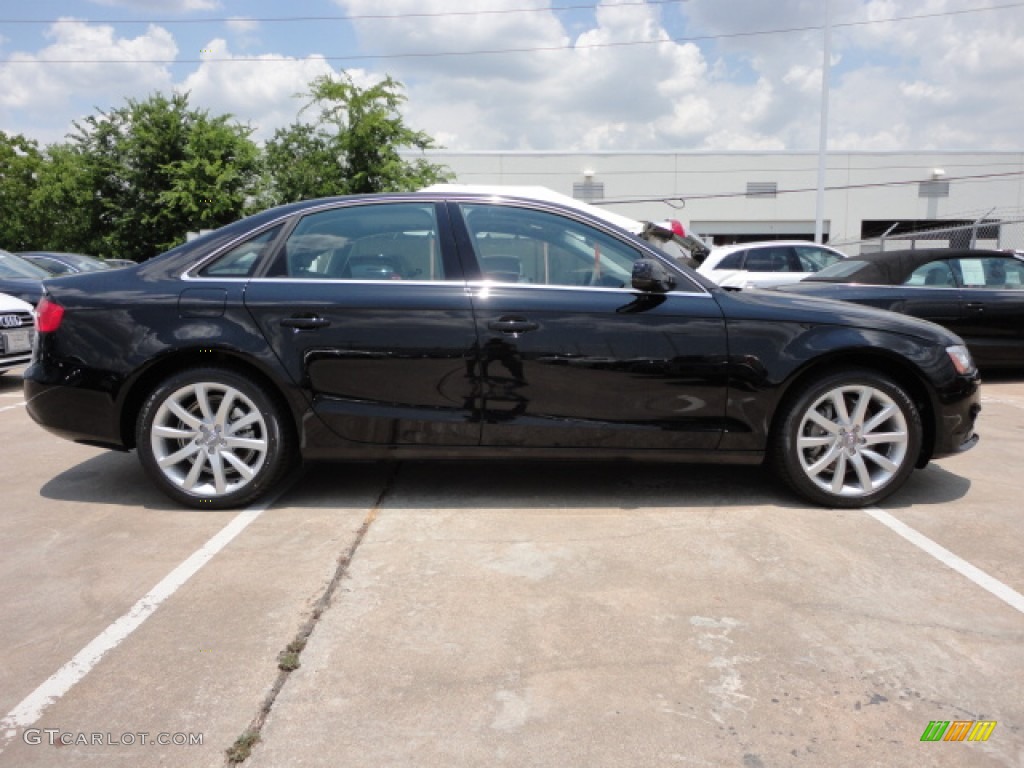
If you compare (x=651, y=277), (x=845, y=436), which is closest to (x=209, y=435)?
(x=651, y=277)

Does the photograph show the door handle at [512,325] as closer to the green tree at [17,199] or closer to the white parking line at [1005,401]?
the white parking line at [1005,401]

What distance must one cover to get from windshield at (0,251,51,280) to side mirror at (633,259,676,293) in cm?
866

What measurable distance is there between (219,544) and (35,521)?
3.66ft

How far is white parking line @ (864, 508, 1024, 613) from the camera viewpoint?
310cm

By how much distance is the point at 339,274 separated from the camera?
409 cm

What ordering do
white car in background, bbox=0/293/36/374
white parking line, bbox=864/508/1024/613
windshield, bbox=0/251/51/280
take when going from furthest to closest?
windshield, bbox=0/251/51/280, white car in background, bbox=0/293/36/374, white parking line, bbox=864/508/1024/613

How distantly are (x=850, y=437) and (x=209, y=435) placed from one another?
3.24 meters

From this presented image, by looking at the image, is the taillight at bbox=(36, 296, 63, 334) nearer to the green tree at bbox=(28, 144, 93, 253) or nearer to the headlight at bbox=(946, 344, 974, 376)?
the headlight at bbox=(946, 344, 974, 376)

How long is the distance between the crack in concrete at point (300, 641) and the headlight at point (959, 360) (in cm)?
304

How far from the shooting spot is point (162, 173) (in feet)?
92.6

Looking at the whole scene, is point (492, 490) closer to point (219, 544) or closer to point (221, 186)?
point (219, 544)

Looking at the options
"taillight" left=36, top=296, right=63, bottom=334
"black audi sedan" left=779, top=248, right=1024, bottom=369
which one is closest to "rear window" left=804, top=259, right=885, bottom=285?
"black audi sedan" left=779, top=248, right=1024, bottom=369

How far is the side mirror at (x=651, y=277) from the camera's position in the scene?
3.83 meters

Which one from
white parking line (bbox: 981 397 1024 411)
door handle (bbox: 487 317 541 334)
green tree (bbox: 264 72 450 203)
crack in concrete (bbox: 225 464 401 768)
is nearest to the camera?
crack in concrete (bbox: 225 464 401 768)
